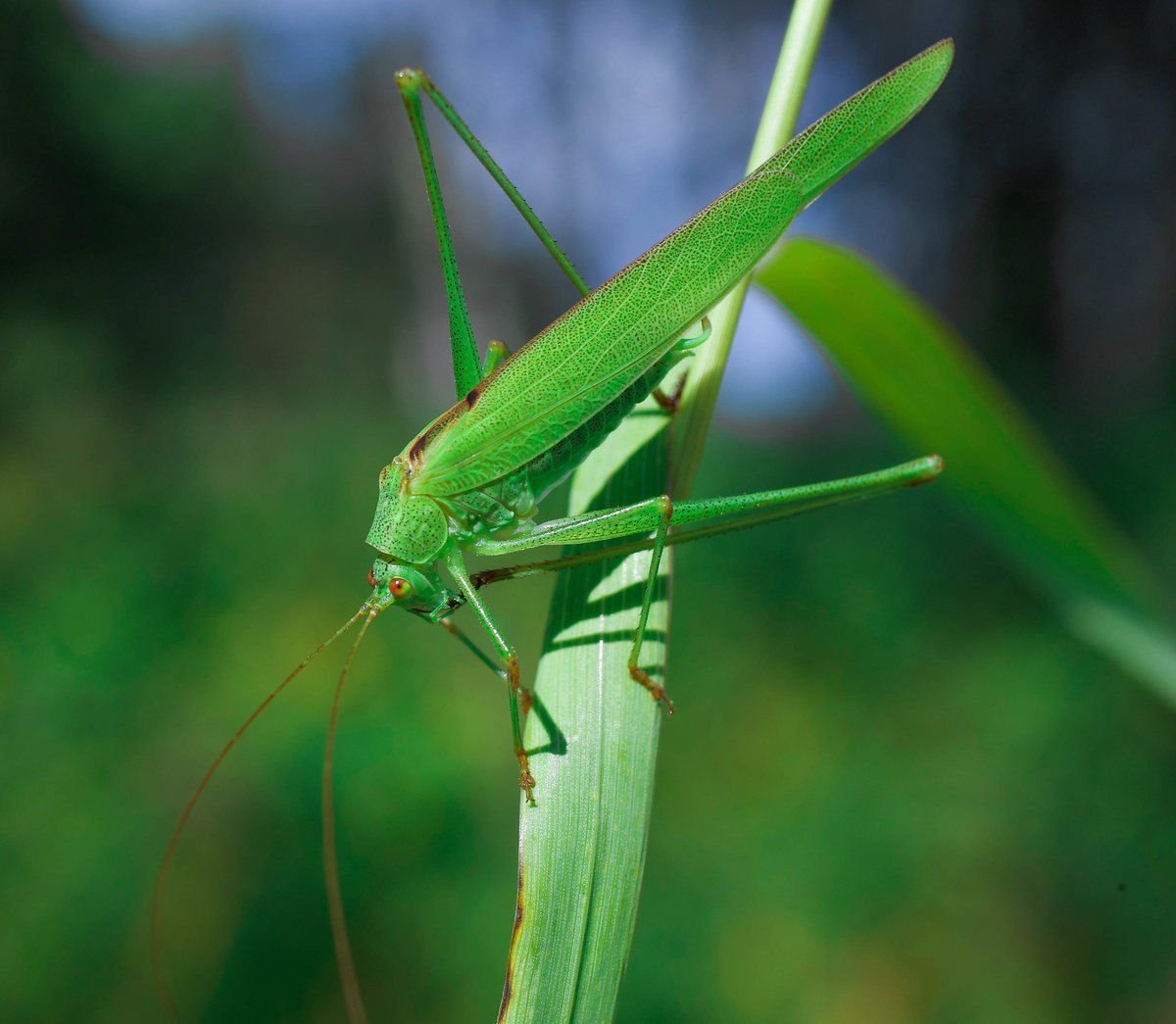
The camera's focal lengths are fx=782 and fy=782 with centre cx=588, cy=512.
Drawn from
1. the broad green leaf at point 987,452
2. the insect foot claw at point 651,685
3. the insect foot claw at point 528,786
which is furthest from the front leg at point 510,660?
the broad green leaf at point 987,452

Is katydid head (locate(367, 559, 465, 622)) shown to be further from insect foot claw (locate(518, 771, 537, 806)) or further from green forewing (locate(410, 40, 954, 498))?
insect foot claw (locate(518, 771, 537, 806))

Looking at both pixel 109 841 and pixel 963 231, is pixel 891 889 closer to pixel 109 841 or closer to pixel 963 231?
pixel 109 841

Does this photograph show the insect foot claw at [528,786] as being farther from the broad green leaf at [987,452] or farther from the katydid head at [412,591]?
the broad green leaf at [987,452]

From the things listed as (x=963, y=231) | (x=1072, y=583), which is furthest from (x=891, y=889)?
(x=963, y=231)

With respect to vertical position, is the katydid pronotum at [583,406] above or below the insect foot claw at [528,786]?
above

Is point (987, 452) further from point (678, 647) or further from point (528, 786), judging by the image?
point (678, 647)
